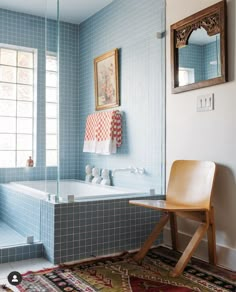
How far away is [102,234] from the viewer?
2.71m

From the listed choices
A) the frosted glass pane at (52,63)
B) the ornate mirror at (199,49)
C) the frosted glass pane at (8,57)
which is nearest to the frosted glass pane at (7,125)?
the frosted glass pane at (8,57)

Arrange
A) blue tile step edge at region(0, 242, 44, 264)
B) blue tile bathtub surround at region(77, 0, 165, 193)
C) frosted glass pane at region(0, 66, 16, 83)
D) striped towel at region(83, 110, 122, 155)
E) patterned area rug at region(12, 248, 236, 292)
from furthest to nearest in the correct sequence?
frosted glass pane at region(0, 66, 16, 83) < striped towel at region(83, 110, 122, 155) < blue tile bathtub surround at region(77, 0, 165, 193) < blue tile step edge at region(0, 242, 44, 264) < patterned area rug at region(12, 248, 236, 292)

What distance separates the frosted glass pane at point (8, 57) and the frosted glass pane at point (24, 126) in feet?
2.24

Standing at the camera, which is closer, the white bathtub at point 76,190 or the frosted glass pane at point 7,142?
the white bathtub at point 76,190

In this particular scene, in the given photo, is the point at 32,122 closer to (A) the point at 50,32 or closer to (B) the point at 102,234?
(A) the point at 50,32

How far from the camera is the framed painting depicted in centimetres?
363

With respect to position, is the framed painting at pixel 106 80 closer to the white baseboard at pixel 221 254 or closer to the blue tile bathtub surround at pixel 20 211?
the blue tile bathtub surround at pixel 20 211

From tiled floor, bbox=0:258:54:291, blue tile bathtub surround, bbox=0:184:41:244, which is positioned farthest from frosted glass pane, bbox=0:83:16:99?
tiled floor, bbox=0:258:54:291

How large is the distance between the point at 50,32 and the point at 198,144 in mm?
1537

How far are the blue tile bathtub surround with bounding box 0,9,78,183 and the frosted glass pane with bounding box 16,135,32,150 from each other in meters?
0.20

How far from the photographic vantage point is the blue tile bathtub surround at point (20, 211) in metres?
2.88

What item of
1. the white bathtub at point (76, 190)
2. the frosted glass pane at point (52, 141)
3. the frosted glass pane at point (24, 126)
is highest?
the frosted glass pane at point (24, 126)

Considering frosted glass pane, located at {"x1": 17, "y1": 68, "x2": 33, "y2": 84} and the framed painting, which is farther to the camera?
frosted glass pane, located at {"x1": 17, "y1": 68, "x2": 33, "y2": 84}

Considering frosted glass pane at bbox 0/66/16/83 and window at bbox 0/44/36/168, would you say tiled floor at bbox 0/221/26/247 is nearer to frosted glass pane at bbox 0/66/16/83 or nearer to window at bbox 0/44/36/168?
window at bbox 0/44/36/168
